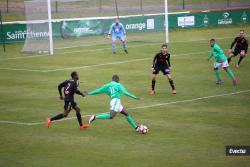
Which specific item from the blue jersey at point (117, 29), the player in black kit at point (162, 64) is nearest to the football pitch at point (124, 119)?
the player in black kit at point (162, 64)

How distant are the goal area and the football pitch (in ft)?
27.9

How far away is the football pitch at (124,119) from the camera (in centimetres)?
1756

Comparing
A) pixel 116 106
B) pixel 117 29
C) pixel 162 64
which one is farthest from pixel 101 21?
pixel 116 106

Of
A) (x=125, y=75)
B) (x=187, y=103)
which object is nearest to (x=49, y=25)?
(x=125, y=75)

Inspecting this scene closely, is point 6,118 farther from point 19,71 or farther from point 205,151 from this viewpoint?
point 19,71

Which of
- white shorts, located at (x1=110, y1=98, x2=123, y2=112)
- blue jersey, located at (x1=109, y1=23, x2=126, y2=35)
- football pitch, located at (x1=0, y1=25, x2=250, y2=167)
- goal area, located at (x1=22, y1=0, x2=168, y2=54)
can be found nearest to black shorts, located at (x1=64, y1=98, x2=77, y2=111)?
football pitch, located at (x1=0, y1=25, x2=250, y2=167)

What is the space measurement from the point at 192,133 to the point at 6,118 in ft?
26.0

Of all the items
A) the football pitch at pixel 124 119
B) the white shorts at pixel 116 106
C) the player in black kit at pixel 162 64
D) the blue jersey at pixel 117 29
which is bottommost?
the football pitch at pixel 124 119

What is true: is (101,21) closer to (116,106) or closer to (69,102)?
(69,102)

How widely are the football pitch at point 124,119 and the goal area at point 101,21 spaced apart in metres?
8.51

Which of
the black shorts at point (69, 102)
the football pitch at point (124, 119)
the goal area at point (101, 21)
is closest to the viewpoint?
the football pitch at point (124, 119)

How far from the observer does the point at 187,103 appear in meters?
25.8

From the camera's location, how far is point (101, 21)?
2050 inches

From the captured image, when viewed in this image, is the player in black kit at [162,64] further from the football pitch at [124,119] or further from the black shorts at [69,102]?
the black shorts at [69,102]
